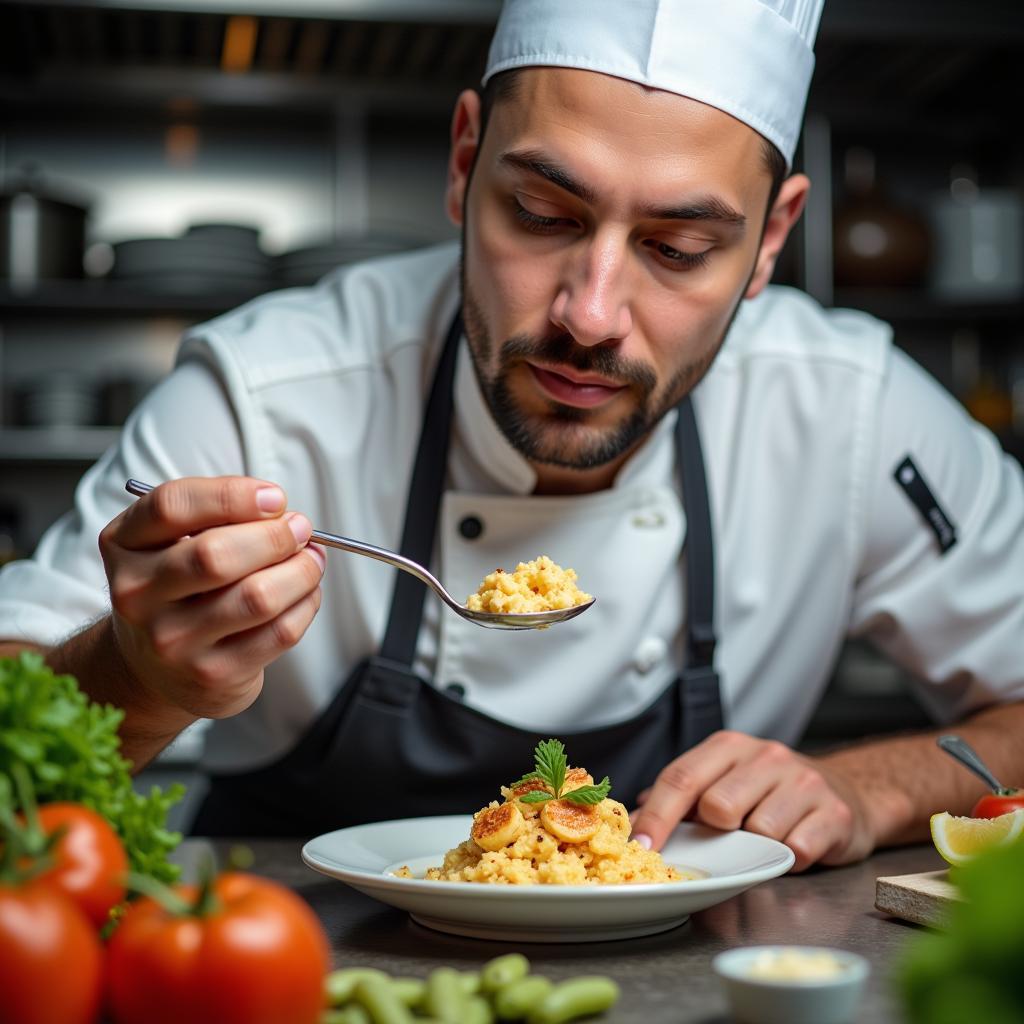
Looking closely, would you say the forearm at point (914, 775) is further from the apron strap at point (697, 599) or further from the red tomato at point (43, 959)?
the red tomato at point (43, 959)

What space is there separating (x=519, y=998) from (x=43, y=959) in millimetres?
323

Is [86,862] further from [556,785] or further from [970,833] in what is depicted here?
[970,833]

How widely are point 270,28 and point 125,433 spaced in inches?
73.7

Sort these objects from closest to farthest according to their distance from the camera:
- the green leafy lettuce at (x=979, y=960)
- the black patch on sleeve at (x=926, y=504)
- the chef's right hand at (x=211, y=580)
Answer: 1. the green leafy lettuce at (x=979, y=960)
2. the chef's right hand at (x=211, y=580)
3. the black patch on sleeve at (x=926, y=504)

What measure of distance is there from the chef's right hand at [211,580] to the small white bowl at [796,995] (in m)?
0.48

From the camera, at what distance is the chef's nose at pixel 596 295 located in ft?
4.65

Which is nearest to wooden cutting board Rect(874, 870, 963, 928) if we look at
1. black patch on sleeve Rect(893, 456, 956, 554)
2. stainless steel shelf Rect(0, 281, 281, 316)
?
black patch on sleeve Rect(893, 456, 956, 554)

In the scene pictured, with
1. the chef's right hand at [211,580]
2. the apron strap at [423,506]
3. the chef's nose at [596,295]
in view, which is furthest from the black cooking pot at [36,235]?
the chef's right hand at [211,580]

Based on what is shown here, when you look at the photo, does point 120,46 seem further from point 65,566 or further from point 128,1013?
point 128,1013

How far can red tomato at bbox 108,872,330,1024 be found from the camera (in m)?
0.68

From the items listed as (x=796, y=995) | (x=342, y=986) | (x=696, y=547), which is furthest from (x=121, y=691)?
(x=696, y=547)

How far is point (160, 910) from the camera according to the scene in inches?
28.9

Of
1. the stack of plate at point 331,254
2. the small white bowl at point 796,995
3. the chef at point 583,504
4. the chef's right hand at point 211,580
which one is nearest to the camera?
the small white bowl at point 796,995

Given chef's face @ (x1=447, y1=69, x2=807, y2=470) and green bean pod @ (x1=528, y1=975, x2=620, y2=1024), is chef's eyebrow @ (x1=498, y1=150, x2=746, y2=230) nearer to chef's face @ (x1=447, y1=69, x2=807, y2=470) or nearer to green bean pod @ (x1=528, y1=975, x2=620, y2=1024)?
chef's face @ (x1=447, y1=69, x2=807, y2=470)
